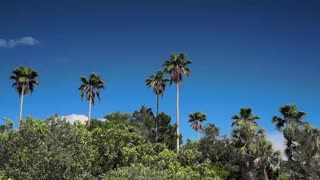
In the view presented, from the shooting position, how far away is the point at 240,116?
54188mm

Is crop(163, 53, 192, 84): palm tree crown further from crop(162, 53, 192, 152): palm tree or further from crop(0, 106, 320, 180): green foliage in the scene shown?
crop(0, 106, 320, 180): green foliage

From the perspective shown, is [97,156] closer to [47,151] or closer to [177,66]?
[47,151]

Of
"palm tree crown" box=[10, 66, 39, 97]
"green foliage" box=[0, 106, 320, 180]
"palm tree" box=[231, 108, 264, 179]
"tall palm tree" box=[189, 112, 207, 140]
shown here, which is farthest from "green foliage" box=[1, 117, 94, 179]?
"tall palm tree" box=[189, 112, 207, 140]

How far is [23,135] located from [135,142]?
8519mm

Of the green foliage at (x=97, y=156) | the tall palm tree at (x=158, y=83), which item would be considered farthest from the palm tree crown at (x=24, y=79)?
the green foliage at (x=97, y=156)

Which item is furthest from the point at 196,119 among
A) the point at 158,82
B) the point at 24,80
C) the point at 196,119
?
the point at 24,80

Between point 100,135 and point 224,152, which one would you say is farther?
point 224,152

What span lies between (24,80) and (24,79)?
4.9 inches

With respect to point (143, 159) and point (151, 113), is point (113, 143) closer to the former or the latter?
point (143, 159)

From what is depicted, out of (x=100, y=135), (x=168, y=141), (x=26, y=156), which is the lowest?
(x=26, y=156)

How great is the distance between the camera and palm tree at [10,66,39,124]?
58062mm

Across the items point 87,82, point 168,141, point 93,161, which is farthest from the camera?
point 87,82

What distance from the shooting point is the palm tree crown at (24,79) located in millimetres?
58062

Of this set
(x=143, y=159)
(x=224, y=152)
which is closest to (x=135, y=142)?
(x=143, y=159)
